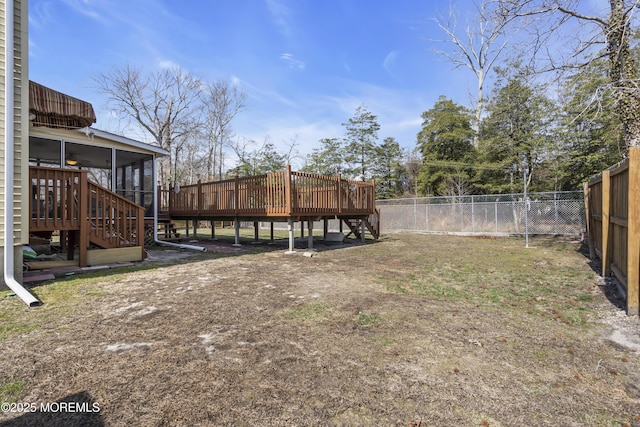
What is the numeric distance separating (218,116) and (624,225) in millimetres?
30539

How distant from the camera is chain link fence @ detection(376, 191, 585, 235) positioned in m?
12.4

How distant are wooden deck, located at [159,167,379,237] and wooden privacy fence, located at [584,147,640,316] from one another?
6.35 meters

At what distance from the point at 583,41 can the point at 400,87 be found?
44.0 ft

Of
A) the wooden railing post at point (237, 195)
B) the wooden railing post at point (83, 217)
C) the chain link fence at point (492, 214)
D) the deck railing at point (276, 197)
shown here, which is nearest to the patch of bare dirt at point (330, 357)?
the wooden railing post at point (83, 217)

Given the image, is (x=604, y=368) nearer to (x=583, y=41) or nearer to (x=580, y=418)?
(x=580, y=418)

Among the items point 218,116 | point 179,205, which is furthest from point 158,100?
point 179,205

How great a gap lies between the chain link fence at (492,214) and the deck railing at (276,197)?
17.8ft

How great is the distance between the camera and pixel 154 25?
45.9 ft

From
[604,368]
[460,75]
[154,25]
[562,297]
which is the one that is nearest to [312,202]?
[562,297]

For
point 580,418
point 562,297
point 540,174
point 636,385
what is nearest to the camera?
point 580,418

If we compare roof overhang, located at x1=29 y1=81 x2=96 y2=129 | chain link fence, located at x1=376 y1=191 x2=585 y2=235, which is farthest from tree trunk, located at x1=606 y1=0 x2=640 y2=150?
roof overhang, located at x1=29 y1=81 x2=96 y2=129

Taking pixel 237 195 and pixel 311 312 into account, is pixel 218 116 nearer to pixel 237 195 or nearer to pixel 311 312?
pixel 237 195

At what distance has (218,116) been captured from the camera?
2939cm

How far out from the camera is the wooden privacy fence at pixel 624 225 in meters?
3.26
